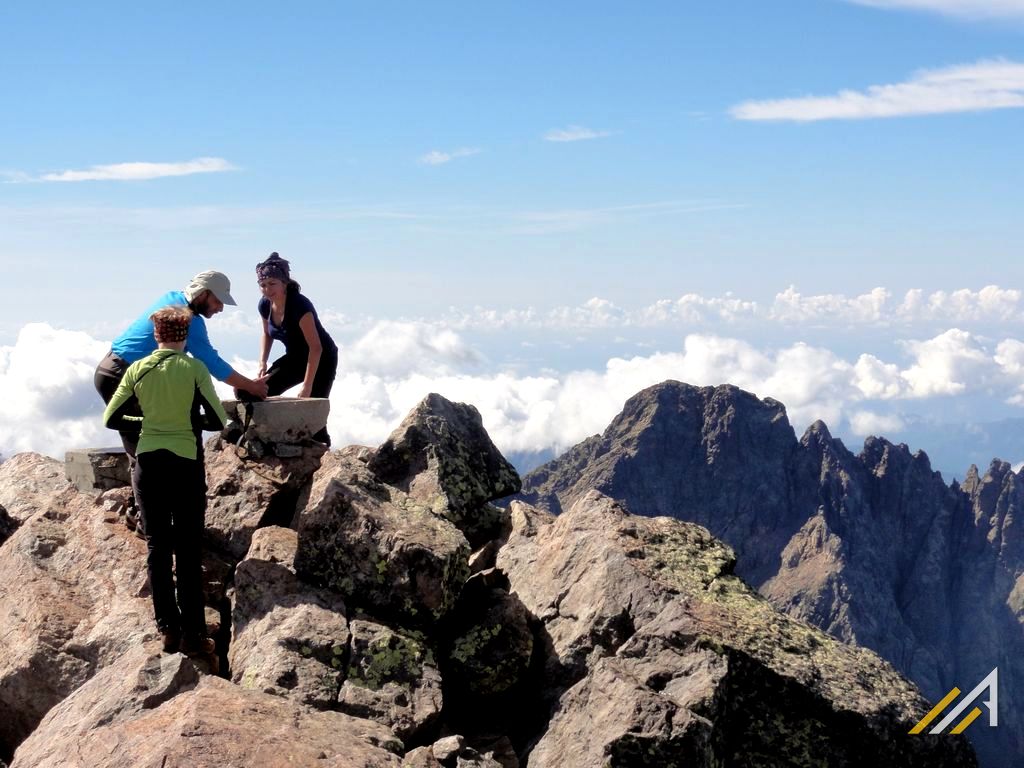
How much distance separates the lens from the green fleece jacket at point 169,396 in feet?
47.2

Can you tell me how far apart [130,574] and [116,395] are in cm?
384

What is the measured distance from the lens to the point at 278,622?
1452 cm

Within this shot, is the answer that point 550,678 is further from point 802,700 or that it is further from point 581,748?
point 802,700

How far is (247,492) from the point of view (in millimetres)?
17984

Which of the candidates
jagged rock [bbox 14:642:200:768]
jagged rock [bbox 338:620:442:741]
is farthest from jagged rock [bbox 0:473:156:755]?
jagged rock [bbox 338:620:442:741]

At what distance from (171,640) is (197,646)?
1.33ft

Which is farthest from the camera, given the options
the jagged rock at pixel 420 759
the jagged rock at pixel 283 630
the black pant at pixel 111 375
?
the black pant at pixel 111 375

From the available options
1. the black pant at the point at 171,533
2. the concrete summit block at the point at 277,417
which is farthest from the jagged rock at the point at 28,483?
the black pant at the point at 171,533

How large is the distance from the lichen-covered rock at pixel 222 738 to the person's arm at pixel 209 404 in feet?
14.1

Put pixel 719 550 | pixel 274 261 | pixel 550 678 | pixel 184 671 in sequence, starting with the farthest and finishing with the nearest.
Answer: pixel 274 261
pixel 719 550
pixel 550 678
pixel 184 671

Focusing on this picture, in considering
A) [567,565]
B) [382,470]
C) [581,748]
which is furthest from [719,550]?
[382,470]

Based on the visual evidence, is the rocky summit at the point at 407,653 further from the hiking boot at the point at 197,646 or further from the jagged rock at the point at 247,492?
the hiking boot at the point at 197,646

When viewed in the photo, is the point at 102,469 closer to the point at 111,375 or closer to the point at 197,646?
the point at 111,375

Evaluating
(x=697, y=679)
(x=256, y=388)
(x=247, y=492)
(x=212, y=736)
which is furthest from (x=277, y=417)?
(x=697, y=679)
